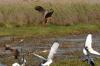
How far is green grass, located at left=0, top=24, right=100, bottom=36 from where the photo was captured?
79.0 feet

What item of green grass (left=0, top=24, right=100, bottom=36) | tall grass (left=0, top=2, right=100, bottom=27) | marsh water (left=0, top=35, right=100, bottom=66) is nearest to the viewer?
marsh water (left=0, top=35, right=100, bottom=66)

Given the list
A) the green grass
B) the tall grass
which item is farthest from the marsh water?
the tall grass

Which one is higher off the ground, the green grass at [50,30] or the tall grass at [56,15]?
the tall grass at [56,15]

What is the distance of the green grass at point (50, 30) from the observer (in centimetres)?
2409

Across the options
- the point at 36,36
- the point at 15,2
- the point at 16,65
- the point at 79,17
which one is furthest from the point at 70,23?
the point at 16,65

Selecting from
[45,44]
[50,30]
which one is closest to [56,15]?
[50,30]

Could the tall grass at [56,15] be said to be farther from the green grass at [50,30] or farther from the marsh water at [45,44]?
the marsh water at [45,44]

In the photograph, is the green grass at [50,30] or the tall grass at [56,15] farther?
the tall grass at [56,15]

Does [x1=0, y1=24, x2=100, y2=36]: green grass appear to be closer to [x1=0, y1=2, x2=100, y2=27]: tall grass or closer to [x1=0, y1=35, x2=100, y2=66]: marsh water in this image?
[x1=0, y1=2, x2=100, y2=27]: tall grass

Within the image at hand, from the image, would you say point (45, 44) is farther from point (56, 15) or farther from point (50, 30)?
point (56, 15)

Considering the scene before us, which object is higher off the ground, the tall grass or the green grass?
the tall grass

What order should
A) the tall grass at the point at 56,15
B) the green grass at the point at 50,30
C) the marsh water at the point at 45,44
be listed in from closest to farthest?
the marsh water at the point at 45,44
the green grass at the point at 50,30
the tall grass at the point at 56,15

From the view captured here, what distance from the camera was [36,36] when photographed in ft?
76.7

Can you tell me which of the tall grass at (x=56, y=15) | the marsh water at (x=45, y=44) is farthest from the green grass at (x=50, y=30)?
the marsh water at (x=45, y=44)
